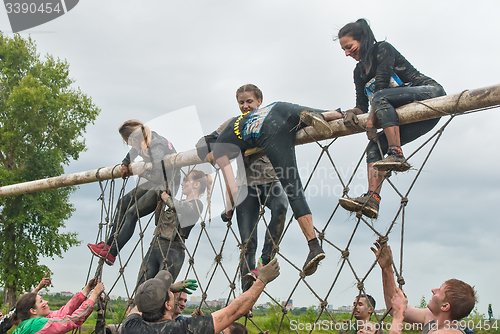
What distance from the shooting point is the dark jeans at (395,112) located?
2.24m

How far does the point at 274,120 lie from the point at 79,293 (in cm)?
202

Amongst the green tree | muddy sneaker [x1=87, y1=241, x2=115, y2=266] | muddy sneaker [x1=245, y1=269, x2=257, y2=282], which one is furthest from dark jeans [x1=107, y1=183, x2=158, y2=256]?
the green tree

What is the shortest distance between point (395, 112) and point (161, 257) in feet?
6.79

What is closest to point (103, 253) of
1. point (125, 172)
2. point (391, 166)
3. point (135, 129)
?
point (125, 172)

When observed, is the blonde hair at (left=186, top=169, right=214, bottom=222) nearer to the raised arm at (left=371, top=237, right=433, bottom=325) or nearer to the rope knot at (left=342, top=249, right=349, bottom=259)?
the rope knot at (left=342, top=249, right=349, bottom=259)

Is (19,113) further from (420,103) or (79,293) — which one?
(420,103)

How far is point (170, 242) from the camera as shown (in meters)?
3.23

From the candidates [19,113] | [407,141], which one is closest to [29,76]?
[19,113]

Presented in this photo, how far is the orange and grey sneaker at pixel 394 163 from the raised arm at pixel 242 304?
2.42 feet

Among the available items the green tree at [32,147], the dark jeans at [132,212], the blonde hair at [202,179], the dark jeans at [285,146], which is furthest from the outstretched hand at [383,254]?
the green tree at [32,147]

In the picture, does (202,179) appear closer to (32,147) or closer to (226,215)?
(226,215)

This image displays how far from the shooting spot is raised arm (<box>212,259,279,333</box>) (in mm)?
1929

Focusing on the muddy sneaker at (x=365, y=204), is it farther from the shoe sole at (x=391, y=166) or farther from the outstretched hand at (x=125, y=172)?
the outstretched hand at (x=125, y=172)

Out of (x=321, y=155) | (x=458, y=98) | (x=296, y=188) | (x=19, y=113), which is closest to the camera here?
(x=458, y=98)
